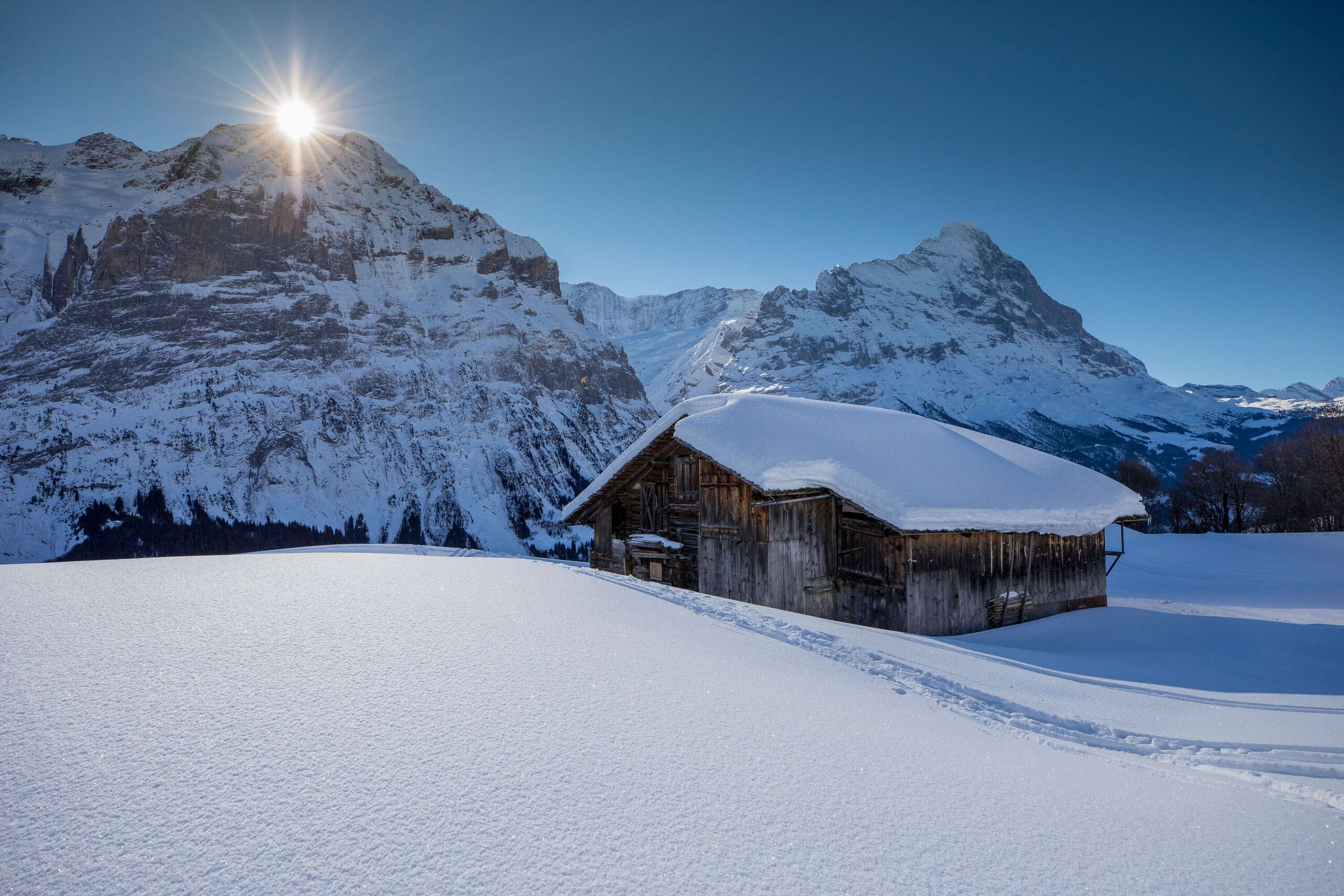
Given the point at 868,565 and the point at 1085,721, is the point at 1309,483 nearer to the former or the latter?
the point at 868,565

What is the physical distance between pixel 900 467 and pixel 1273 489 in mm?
54855

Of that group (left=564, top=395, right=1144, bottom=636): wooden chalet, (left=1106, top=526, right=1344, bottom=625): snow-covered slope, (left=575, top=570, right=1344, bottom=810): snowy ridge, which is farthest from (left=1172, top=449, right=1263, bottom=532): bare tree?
(left=575, top=570, right=1344, bottom=810): snowy ridge

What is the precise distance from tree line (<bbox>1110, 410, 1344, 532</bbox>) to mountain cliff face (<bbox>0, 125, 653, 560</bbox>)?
269 ft

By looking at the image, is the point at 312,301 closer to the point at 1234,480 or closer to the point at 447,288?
the point at 447,288

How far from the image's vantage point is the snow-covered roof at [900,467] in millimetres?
11703

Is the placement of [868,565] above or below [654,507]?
below

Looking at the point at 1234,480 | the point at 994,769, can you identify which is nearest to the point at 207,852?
the point at 994,769

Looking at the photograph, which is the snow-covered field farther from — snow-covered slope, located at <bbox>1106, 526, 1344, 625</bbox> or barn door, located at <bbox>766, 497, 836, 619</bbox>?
snow-covered slope, located at <bbox>1106, 526, 1344, 625</bbox>

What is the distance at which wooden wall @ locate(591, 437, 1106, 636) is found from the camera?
1216 centimetres

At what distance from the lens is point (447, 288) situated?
5256 inches

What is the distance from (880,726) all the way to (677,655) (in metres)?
1.84

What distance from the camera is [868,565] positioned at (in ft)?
41.9

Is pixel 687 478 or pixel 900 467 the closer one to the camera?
pixel 900 467

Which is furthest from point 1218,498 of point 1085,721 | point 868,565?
point 1085,721
